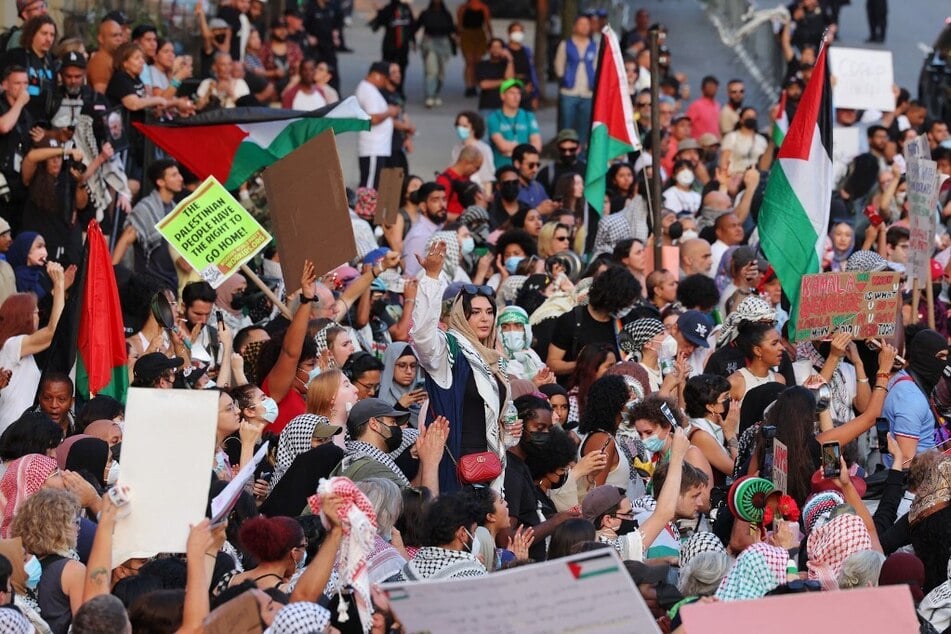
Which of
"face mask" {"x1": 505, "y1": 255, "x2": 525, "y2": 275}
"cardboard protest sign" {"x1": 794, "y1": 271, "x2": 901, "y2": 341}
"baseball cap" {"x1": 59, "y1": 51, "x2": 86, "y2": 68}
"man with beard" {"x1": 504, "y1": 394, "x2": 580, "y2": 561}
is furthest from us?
"baseball cap" {"x1": 59, "y1": 51, "x2": 86, "y2": 68}

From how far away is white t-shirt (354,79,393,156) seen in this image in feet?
58.6

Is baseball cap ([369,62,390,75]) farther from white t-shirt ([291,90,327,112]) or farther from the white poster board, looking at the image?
the white poster board

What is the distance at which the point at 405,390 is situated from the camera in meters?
9.83

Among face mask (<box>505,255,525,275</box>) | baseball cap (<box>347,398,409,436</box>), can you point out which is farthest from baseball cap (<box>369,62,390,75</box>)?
baseball cap (<box>347,398,409,436</box>)

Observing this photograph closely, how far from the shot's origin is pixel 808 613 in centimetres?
561

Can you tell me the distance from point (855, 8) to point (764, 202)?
74.7 ft

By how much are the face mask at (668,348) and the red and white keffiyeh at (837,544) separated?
352 cm

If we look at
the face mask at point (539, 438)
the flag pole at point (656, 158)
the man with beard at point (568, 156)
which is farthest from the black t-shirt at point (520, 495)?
the man with beard at point (568, 156)

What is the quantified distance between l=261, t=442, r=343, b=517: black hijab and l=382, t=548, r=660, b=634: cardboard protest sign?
2726 millimetres

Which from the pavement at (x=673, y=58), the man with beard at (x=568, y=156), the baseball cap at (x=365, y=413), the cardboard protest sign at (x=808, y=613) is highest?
the cardboard protest sign at (x=808, y=613)

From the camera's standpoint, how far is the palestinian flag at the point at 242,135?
12125mm

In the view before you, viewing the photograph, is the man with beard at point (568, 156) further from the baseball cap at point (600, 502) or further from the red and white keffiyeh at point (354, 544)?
the red and white keffiyeh at point (354, 544)

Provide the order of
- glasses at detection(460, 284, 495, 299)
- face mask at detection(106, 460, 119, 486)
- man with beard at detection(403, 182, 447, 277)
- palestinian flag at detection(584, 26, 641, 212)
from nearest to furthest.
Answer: face mask at detection(106, 460, 119, 486) → glasses at detection(460, 284, 495, 299) → man with beard at detection(403, 182, 447, 277) → palestinian flag at detection(584, 26, 641, 212)

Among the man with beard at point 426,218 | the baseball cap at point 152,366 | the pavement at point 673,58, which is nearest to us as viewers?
the baseball cap at point 152,366
